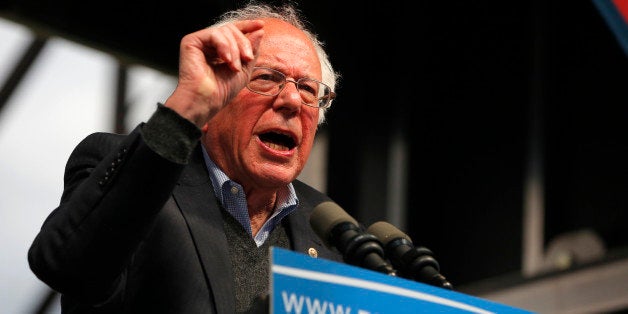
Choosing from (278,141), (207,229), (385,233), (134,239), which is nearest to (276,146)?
(278,141)

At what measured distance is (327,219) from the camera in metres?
1.79

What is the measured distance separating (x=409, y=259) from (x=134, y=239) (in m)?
0.43

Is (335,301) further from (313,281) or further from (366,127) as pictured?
(366,127)

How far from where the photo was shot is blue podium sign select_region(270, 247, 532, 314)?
1528 millimetres

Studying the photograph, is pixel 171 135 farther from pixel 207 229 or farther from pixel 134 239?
pixel 207 229

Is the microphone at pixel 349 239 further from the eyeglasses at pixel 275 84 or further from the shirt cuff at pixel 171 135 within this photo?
the eyeglasses at pixel 275 84

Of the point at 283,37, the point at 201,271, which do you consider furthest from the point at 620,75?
the point at 201,271

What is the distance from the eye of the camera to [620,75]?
200 inches

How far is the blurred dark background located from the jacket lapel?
270cm

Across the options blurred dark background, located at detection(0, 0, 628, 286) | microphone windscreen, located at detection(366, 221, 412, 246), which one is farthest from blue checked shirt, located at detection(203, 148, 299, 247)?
blurred dark background, located at detection(0, 0, 628, 286)

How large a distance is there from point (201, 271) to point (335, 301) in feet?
1.41

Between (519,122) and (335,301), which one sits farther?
(519,122)

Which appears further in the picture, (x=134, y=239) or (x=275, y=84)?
(x=275, y=84)

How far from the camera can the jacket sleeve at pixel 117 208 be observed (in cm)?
171
